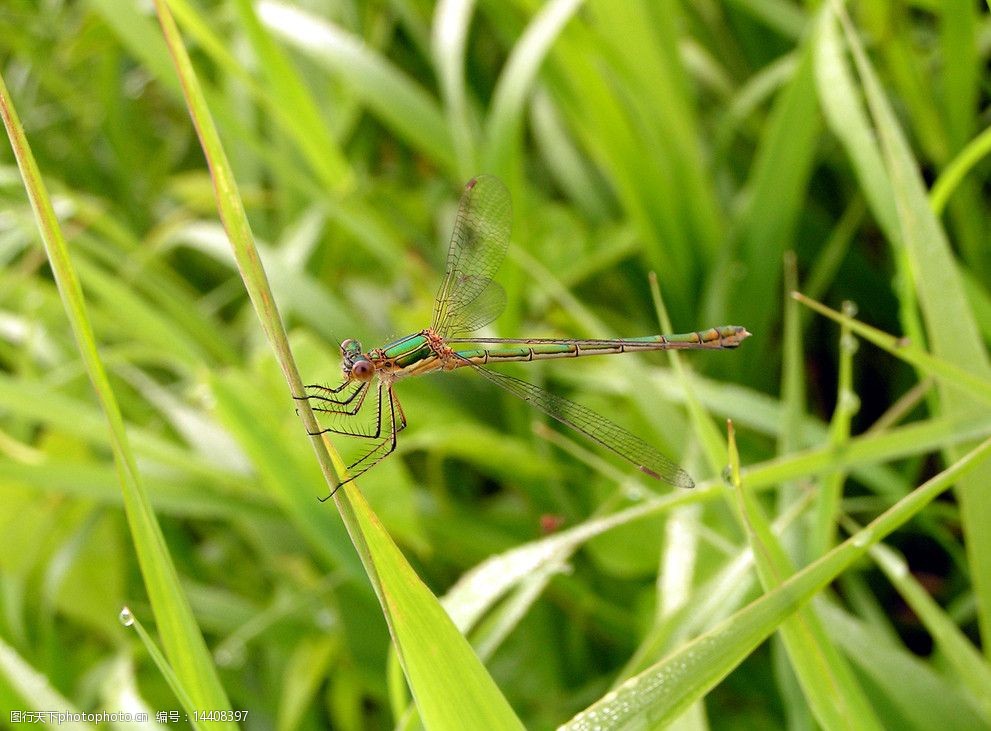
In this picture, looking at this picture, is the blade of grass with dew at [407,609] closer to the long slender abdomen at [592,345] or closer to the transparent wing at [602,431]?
the transparent wing at [602,431]

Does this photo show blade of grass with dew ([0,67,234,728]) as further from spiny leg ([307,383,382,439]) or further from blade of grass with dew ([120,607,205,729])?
spiny leg ([307,383,382,439])

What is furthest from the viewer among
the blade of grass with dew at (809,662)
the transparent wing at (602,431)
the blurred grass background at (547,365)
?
the blurred grass background at (547,365)

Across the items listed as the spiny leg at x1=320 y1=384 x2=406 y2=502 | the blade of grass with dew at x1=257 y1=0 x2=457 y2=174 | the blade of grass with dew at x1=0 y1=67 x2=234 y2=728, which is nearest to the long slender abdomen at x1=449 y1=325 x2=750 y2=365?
the spiny leg at x1=320 y1=384 x2=406 y2=502

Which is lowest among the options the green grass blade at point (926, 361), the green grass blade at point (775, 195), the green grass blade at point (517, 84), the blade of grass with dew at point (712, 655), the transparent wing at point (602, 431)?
the blade of grass with dew at point (712, 655)

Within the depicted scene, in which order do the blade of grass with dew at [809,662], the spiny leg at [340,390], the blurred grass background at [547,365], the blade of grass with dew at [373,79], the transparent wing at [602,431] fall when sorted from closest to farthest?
1. the blade of grass with dew at [809,662]
2. the spiny leg at [340,390]
3. the transparent wing at [602,431]
4. the blurred grass background at [547,365]
5. the blade of grass with dew at [373,79]

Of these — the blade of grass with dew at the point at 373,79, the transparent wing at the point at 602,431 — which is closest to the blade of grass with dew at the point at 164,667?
the transparent wing at the point at 602,431

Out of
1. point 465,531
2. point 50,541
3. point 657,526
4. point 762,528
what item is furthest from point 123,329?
point 762,528
